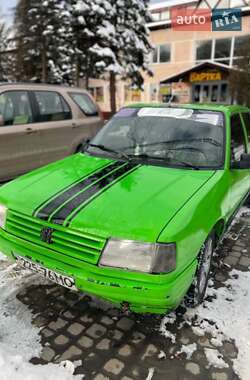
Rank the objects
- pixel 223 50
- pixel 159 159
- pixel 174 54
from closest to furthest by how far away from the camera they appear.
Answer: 1. pixel 159 159
2. pixel 223 50
3. pixel 174 54

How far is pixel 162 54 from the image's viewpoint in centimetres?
2816

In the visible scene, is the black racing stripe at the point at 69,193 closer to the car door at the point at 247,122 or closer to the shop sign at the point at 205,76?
the car door at the point at 247,122

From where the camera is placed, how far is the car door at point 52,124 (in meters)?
5.92

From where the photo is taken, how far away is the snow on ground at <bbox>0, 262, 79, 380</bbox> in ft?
6.91

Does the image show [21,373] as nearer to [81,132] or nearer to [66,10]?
[81,132]

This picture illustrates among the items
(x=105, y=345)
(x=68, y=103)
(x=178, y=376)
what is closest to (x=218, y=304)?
(x=178, y=376)

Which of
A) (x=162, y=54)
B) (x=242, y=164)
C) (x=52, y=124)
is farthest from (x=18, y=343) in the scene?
(x=162, y=54)

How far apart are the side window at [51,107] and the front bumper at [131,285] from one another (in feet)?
13.7

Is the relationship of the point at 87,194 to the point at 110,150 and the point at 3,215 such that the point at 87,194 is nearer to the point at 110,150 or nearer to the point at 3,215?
the point at 3,215

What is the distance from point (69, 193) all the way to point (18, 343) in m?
1.17

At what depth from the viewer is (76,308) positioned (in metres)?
2.80

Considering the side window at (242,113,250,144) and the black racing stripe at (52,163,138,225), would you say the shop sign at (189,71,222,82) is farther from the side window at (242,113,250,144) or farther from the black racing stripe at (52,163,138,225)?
the black racing stripe at (52,163,138,225)

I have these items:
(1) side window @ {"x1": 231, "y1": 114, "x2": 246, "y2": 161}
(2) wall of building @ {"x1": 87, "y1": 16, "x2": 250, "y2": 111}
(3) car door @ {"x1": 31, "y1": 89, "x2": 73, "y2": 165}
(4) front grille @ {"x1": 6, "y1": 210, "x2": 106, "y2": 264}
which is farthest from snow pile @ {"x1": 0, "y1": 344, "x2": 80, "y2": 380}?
(2) wall of building @ {"x1": 87, "y1": 16, "x2": 250, "y2": 111}

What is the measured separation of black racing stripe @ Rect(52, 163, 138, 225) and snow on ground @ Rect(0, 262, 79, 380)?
3.00ft
